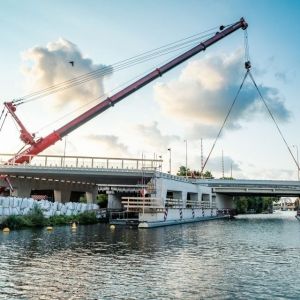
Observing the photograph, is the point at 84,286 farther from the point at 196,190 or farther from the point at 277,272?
the point at 196,190

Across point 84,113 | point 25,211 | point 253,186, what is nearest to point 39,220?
point 25,211

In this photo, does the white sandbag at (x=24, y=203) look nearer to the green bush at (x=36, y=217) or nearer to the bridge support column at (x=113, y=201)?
the green bush at (x=36, y=217)

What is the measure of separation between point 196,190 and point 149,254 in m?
58.3

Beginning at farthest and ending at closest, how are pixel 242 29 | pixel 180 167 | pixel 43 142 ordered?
pixel 180 167
pixel 242 29
pixel 43 142

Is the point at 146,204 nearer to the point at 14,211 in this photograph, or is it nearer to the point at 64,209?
the point at 64,209

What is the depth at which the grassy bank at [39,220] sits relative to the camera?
4470 cm

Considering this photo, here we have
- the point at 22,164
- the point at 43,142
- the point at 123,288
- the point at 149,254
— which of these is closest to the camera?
the point at 123,288

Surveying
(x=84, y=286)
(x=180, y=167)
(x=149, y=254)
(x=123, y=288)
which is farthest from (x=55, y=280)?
(x=180, y=167)

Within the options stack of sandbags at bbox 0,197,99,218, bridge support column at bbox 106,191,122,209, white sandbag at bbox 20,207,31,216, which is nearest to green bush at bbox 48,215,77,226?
stack of sandbags at bbox 0,197,99,218

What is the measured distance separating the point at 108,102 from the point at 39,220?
26.6m

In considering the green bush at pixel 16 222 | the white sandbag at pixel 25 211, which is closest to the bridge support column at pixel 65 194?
the white sandbag at pixel 25 211

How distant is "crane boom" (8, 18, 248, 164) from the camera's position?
66312 millimetres

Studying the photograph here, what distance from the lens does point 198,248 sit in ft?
93.6

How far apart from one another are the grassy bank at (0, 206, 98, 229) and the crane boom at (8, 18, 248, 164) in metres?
12.0
